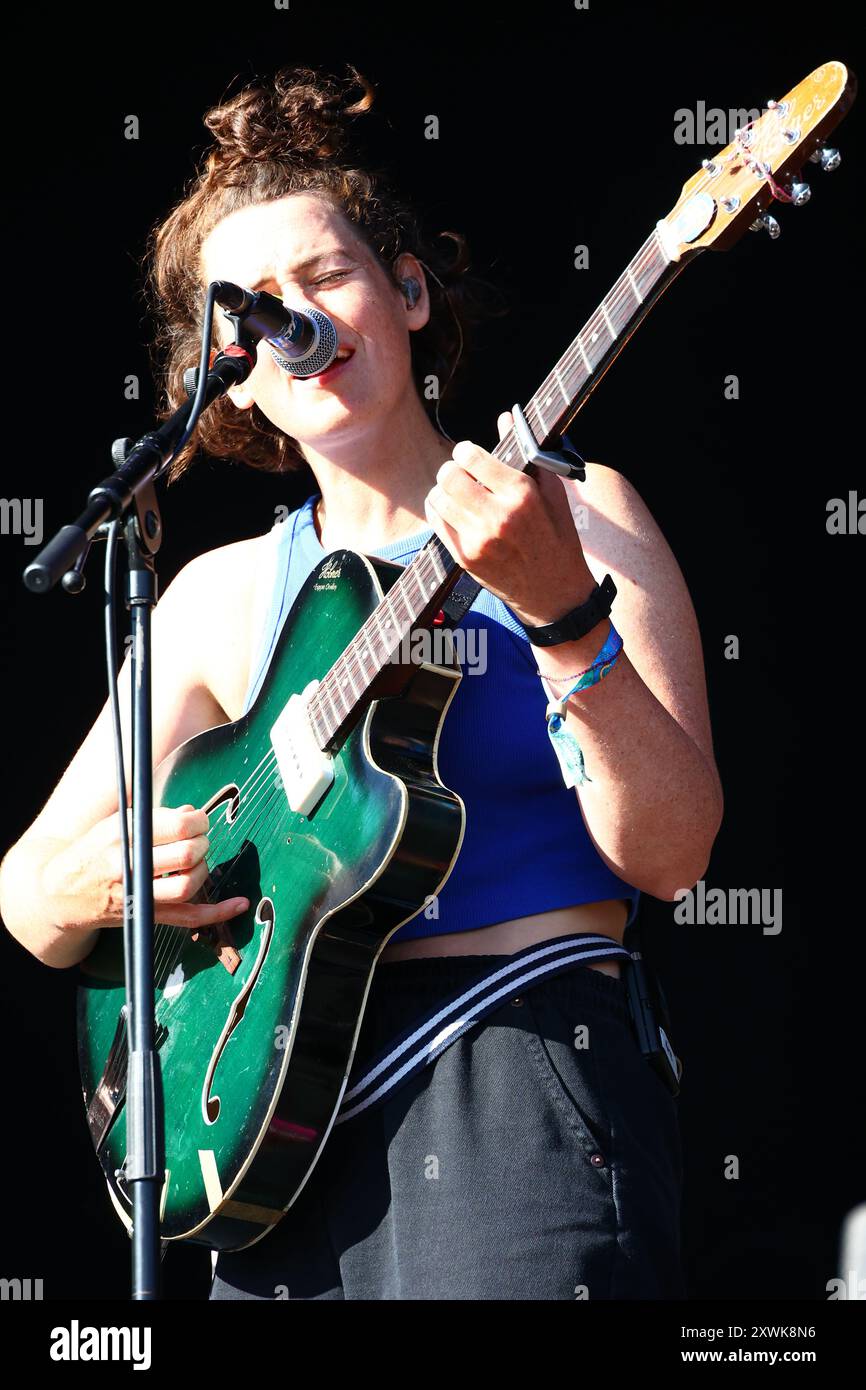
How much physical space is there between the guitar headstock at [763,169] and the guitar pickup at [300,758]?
2.52 ft

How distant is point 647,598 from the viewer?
1985 millimetres

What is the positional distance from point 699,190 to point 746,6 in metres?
1.81

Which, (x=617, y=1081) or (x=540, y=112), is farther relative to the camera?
(x=540, y=112)

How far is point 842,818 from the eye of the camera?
316 cm

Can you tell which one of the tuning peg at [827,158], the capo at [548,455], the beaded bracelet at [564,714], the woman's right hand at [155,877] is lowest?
the woman's right hand at [155,877]

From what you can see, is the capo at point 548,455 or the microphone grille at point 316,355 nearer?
the capo at point 548,455

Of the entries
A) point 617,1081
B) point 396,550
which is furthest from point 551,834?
point 396,550

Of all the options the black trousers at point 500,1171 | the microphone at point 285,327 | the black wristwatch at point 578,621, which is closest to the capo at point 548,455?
the black wristwatch at point 578,621

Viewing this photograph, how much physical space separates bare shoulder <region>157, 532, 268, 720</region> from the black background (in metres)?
0.97

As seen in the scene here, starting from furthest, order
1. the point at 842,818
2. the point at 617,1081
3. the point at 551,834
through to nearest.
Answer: the point at 842,818 → the point at 551,834 → the point at 617,1081

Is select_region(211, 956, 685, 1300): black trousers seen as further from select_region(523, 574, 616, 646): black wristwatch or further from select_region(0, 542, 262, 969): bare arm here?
select_region(0, 542, 262, 969): bare arm

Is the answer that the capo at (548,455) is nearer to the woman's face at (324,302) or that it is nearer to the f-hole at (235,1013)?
the woman's face at (324,302)

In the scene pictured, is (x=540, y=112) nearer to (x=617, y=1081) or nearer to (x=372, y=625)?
(x=372, y=625)

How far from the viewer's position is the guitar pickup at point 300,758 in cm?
208
